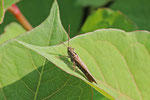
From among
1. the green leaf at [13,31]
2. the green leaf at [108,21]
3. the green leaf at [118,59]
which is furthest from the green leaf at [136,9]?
the green leaf at [118,59]

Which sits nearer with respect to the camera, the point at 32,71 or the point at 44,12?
the point at 32,71

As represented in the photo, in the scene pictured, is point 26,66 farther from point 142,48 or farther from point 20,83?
point 142,48

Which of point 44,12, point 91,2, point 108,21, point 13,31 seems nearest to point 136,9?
point 91,2

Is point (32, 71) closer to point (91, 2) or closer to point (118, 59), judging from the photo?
point (118, 59)

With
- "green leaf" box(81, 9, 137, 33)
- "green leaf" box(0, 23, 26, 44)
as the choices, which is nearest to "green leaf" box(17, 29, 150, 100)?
"green leaf" box(81, 9, 137, 33)

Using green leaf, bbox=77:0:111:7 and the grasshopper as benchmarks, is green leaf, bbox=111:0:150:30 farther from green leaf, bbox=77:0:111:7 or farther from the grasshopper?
the grasshopper

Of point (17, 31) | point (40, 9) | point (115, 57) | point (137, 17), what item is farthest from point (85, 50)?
point (40, 9)
